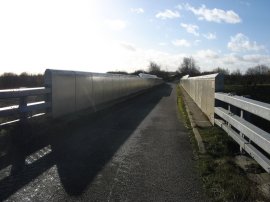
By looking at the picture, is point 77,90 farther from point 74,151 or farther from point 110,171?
point 110,171

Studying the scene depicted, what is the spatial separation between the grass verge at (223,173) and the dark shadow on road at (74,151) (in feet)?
5.53

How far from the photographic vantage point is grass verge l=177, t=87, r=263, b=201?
473 centimetres

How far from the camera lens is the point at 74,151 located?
7367 mm

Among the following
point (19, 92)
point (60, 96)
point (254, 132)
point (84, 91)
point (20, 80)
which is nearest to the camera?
point (254, 132)

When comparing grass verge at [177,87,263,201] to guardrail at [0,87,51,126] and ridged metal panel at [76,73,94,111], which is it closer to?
guardrail at [0,87,51,126]

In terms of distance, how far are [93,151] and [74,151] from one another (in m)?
0.37

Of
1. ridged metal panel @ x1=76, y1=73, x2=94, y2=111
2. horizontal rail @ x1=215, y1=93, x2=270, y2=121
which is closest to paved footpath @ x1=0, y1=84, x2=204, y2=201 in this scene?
horizontal rail @ x1=215, y1=93, x2=270, y2=121

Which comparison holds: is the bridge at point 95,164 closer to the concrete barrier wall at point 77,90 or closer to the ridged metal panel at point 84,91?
the concrete barrier wall at point 77,90

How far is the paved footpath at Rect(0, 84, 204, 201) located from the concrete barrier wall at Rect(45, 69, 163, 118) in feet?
4.92

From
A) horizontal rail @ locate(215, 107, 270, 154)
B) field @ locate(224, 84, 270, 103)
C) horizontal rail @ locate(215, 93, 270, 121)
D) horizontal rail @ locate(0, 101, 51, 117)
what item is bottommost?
field @ locate(224, 84, 270, 103)

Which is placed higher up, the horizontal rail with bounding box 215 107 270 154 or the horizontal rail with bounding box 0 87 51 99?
the horizontal rail with bounding box 0 87 51 99

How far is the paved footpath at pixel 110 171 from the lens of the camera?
4.84 meters

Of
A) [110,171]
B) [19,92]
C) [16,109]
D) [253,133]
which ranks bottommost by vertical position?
[110,171]

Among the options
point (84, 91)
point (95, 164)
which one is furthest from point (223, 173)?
point (84, 91)
